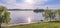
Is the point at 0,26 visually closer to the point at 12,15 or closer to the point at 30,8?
the point at 12,15

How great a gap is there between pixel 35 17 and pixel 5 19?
39 cm

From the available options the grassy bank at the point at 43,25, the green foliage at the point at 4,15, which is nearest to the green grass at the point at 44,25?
the grassy bank at the point at 43,25

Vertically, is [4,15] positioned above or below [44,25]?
above

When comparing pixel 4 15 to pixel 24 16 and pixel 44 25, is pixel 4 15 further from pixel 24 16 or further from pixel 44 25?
pixel 44 25

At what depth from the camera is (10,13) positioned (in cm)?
150

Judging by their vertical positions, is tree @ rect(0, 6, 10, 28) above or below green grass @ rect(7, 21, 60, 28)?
above

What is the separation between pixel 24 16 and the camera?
1500 millimetres

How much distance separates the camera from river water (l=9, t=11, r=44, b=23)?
149 centimetres

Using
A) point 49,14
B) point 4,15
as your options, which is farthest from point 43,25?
point 4,15

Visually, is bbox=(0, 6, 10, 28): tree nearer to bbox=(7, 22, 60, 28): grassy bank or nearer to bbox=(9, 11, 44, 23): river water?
bbox=(9, 11, 44, 23): river water

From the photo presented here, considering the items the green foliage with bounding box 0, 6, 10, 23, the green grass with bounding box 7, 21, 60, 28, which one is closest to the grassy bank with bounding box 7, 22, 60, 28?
the green grass with bounding box 7, 21, 60, 28

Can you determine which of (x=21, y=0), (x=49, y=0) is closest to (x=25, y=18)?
(x=21, y=0)

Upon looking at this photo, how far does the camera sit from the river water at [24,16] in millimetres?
1490

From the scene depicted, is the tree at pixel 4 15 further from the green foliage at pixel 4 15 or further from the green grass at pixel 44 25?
the green grass at pixel 44 25
